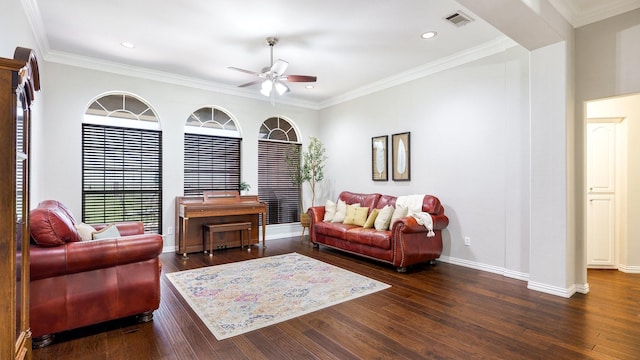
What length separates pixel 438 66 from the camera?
15.3 ft

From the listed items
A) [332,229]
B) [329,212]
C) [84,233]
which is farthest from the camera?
[329,212]

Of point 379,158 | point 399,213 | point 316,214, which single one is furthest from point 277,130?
point 399,213

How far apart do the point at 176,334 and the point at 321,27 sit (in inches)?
133

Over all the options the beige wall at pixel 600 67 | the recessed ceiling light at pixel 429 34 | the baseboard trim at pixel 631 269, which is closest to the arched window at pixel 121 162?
the recessed ceiling light at pixel 429 34

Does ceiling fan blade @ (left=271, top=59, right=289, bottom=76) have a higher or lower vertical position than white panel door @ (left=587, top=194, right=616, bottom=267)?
higher

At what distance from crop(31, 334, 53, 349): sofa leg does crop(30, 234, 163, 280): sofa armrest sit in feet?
1.49

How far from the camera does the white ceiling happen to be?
10.3 ft

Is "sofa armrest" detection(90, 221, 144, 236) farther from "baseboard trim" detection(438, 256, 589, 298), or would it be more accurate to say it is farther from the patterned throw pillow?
"baseboard trim" detection(438, 256, 589, 298)

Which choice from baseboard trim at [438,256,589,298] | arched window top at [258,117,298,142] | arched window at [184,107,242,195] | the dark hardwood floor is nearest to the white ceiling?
arched window at [184,107,242,195]

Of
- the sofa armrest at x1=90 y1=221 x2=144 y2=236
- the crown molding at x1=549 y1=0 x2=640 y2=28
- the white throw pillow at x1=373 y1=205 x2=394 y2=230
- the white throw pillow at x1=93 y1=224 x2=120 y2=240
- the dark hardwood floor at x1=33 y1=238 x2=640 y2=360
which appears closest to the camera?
the dark hardwood floor at x1=33 y1=238 x2=640 y2=360

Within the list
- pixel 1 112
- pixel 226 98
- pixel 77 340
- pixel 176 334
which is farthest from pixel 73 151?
pixel 1 112

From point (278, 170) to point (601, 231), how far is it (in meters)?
5.31

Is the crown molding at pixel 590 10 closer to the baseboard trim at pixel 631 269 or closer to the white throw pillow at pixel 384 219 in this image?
the white throw pillow at pixel 384 219

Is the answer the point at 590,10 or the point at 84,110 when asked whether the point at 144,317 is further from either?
the point at 590,10
